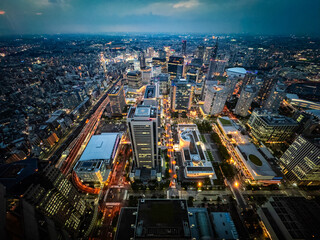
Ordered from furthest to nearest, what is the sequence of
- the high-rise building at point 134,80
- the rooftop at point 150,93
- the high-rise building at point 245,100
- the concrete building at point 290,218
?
1. the high-rise building at point 134,80
2. the high-rise building at point 245,100
3. the rooftop at point 150,93
4. the concrete building at point 290,218

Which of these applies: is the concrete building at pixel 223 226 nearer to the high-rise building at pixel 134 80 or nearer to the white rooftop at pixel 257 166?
the white rooftop at pixel 257 166

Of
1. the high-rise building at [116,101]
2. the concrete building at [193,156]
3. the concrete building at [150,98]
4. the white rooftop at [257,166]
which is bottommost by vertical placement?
the concrete building at [193,156]

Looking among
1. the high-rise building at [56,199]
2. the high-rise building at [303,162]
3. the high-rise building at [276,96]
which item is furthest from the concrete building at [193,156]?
the high-rise building at [276,96]

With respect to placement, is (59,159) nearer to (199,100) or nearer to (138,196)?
(138,196)

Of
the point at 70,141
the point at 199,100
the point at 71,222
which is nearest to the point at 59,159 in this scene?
the point at 70,141

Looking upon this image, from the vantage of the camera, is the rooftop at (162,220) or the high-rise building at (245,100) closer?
the rooftop at (162,220)

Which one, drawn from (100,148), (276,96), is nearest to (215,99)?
(276,96)
